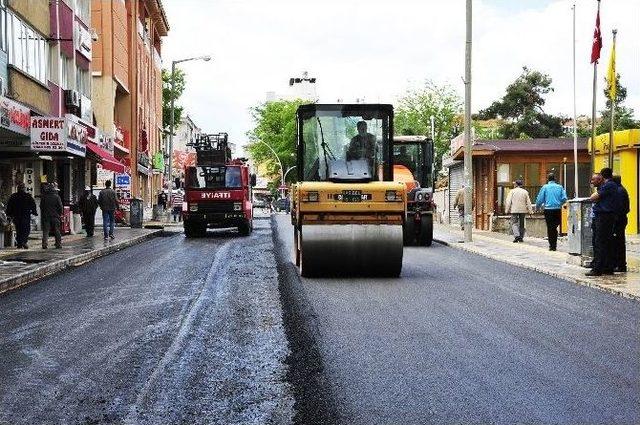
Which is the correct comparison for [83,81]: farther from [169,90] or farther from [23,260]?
[169,90]

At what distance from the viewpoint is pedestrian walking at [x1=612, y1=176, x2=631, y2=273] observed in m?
15.2

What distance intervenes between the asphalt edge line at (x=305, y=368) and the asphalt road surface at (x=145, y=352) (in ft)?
0.31

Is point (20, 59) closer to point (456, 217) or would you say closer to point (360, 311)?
point (360, 311)

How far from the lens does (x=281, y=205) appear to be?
8969 cm

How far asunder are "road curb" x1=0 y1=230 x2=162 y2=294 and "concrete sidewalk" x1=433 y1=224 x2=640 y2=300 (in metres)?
8.90

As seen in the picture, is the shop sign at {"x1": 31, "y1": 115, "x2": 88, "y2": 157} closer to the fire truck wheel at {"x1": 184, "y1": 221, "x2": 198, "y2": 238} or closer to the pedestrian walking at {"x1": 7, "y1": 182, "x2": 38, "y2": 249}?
the pedestrian walking at {"x1": 7, "y1": 182, "x2": 38, "y2": 249}

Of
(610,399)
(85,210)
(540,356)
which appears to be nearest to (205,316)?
(540,356)

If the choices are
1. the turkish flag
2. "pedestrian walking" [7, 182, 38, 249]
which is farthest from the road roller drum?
the turkish flag

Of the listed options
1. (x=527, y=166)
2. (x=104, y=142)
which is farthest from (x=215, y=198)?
(x=527, y=166)

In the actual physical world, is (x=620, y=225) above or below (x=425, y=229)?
above

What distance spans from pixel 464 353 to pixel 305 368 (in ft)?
4.83

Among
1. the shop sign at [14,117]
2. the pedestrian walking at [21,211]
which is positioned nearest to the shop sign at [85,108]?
the shop sign at [14,117]

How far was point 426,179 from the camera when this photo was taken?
26.8 metres

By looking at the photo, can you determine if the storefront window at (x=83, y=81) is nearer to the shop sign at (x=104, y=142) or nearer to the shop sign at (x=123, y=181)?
the shop sign at (x=104, y=142)
